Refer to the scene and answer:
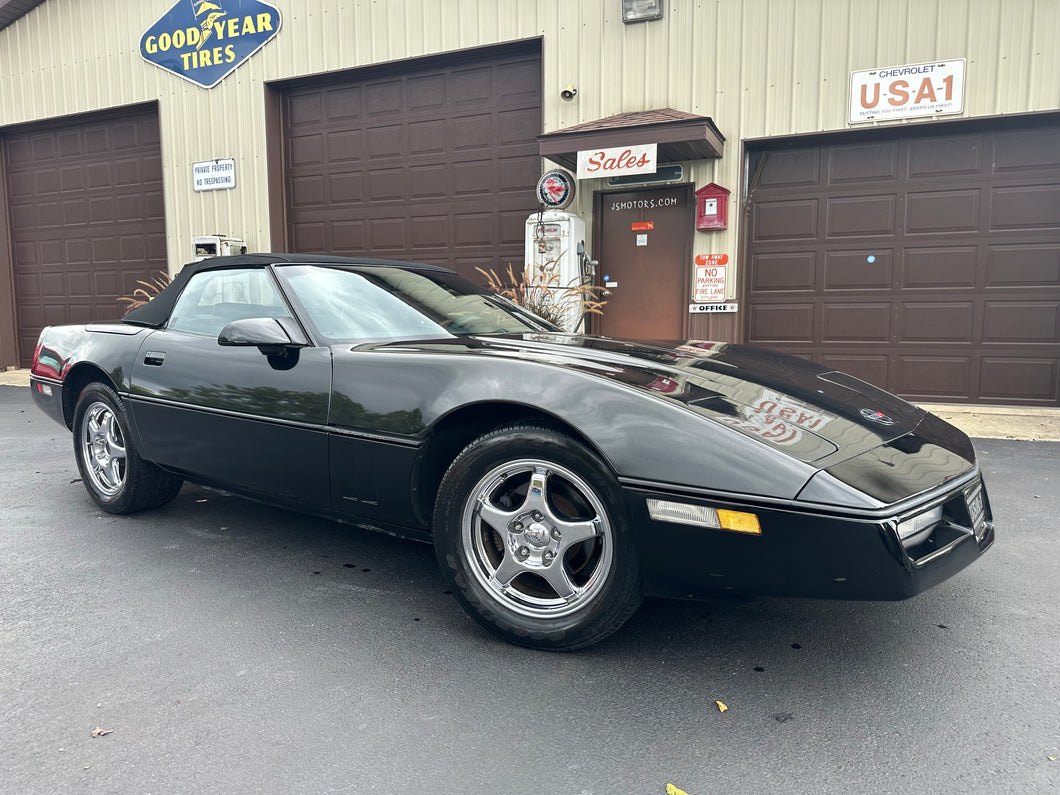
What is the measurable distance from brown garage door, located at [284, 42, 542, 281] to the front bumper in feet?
24.3

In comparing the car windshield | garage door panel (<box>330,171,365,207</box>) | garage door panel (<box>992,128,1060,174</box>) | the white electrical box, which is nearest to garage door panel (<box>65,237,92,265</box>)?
the white electrical box

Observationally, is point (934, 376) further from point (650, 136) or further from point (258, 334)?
point (258, 334)

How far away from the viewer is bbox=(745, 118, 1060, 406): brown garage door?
24.3 ft

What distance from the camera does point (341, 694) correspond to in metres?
2.09

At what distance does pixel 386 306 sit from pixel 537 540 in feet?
4.25

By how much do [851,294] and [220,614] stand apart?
7.23m

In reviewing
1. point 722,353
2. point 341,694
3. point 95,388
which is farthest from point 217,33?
point 341,694

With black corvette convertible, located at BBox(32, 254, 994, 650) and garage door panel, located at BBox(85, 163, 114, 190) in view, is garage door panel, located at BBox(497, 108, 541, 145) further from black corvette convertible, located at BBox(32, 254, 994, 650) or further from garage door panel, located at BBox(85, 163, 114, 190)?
garage door panel, located at BBox(85, 163, 114, 190)

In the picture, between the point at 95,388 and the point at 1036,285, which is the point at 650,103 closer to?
the point at 1036,285

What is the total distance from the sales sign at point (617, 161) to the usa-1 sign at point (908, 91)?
2.11m

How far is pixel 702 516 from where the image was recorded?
201cm

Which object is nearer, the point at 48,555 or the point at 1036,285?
the point at 48,555

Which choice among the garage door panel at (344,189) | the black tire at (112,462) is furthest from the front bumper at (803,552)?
the garage door panel at (344,189)

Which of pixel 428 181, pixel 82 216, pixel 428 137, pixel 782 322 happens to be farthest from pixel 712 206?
pixel 82 216
